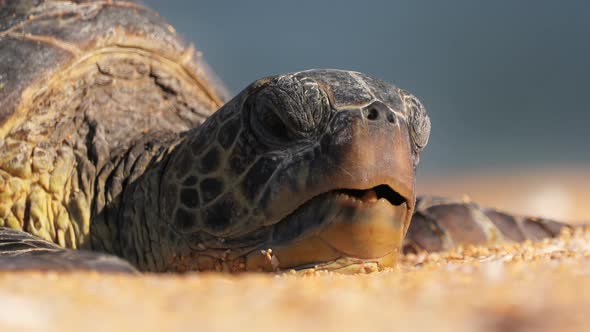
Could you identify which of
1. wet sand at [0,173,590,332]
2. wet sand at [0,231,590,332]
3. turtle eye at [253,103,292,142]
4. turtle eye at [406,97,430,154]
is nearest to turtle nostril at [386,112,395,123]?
turtle eye at [406,97,430,154]

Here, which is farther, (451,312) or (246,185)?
(246,185)

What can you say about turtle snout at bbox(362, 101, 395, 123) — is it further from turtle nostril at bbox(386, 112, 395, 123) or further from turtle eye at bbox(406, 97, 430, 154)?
turtle eye at bbox(406, 97, 430, 154)

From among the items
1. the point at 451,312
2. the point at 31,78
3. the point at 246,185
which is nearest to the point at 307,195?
the point at 246,185

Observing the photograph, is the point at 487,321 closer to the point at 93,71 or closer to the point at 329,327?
the point at 329,327

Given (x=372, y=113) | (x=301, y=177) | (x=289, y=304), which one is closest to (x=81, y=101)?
(x=301, y=177)

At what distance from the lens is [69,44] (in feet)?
11.7

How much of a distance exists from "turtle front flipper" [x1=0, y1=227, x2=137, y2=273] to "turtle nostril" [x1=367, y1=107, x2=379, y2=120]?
99cm

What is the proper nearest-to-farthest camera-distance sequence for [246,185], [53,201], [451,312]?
1. [451,312]
2. [246,185]
3. [53,201]

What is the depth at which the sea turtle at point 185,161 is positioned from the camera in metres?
2.59

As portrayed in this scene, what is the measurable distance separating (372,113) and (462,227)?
163cm

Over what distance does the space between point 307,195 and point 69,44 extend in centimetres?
157

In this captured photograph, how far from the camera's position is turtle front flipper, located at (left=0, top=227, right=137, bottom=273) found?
1942mm

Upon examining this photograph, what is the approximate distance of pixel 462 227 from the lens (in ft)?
13.3

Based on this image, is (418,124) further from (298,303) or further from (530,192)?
(530,192)
